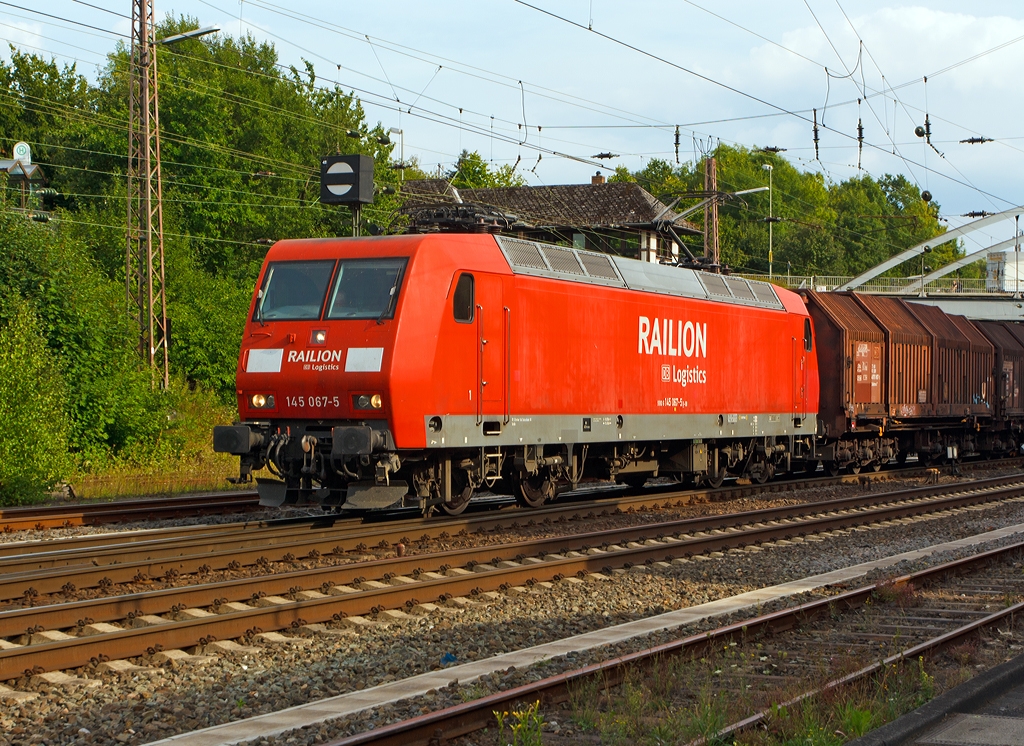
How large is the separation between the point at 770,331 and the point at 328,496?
10.5 meters

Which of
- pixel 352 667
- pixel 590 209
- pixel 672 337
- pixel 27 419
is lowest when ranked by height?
pixel 352 667

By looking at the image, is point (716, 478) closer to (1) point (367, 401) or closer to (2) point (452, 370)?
(2) point (452, 370)

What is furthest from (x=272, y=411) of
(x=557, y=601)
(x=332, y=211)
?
(x=332, y=211)

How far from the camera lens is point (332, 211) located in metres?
47.8

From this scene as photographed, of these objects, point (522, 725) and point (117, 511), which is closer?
point (522, 725)

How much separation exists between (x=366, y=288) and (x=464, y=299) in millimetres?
1212

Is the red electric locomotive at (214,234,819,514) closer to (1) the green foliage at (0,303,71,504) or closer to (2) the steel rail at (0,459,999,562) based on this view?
(2) the steel rail at (0,459,999,562)

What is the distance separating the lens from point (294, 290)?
559 inches

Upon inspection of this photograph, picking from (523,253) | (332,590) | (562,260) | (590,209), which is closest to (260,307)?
(523,253)

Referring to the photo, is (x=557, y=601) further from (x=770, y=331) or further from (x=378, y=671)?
(x=770, y=331)

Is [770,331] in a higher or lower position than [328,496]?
higher

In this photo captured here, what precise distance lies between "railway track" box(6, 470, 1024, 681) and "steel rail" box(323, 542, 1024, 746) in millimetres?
2648

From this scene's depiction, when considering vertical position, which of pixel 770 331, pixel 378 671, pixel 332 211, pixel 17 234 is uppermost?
pixel 332 211

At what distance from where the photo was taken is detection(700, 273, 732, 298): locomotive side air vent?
63.8 ft
